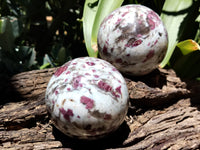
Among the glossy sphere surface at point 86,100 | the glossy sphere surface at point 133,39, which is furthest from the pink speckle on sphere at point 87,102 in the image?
the glossy sphere surface at point 133,39

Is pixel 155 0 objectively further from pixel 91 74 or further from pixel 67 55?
pixel 91 74

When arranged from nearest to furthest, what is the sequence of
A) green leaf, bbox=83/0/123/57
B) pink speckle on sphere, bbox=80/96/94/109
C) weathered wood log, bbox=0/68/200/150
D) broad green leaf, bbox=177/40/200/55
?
pink speckle on sphere, bbox=80/96/94/109 → weathered wood log, bbox=0/68/200/150 → broad green leaf, bbox=177/40/200/55 → green leaf, bbox=83/0/123/57

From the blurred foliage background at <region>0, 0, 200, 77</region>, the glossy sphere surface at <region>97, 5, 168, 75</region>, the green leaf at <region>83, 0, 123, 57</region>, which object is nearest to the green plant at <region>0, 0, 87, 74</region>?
the blurred foliage background at <region>0, 0, 200, 77</region>

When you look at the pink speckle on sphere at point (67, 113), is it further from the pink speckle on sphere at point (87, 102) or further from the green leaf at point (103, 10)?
the green leaf at point (103, 10)

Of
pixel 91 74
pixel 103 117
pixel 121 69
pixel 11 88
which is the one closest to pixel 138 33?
pixel 121 69

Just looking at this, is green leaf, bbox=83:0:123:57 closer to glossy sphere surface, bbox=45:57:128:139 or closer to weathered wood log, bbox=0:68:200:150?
weathered wood log, bbox=0:68:200:150

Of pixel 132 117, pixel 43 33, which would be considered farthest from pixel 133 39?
pixel 43 33
